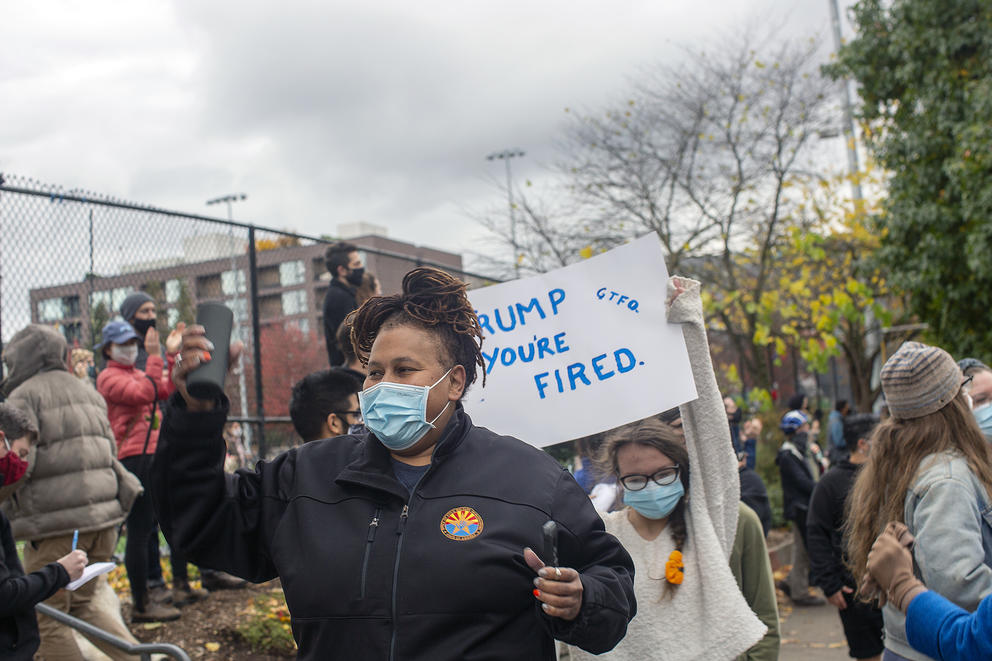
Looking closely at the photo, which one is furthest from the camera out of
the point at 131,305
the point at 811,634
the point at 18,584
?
the point at 811,634

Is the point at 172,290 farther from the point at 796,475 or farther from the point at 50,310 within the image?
the point at 796,475

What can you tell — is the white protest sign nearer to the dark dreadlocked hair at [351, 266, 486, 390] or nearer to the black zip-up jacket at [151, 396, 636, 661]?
the dark dreadlocked hair at [351, 266, 486, 390]

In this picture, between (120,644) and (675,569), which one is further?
(120,644)

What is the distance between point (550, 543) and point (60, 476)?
13.2 feet

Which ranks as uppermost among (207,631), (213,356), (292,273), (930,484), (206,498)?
(292,273)

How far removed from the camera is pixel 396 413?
227 centimetres

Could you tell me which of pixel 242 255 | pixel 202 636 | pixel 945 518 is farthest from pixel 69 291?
pixel 945 518

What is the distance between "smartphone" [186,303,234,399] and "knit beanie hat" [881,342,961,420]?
2169mm

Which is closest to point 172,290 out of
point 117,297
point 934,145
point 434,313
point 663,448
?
point 117,297

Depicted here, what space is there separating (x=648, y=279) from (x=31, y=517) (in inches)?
144

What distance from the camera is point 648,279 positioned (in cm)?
334

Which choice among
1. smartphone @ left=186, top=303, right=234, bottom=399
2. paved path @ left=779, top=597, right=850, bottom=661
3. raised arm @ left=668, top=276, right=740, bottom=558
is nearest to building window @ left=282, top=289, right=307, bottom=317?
paved path @ left=779, top=597, right=850, bottom=661

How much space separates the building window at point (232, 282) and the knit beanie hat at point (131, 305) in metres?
1.17

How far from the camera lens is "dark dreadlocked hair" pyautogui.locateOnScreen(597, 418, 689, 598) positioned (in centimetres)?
316
